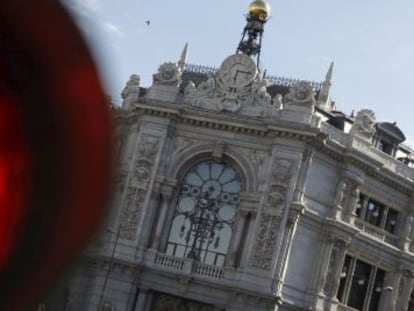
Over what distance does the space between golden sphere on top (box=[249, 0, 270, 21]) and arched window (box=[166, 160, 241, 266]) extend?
11960mm

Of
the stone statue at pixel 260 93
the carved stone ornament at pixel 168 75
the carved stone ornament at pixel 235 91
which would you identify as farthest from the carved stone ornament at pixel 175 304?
the carved stone ornament at pixel 168 75

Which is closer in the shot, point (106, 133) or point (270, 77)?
point (106, 133)

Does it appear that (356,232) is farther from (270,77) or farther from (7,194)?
(7,194)

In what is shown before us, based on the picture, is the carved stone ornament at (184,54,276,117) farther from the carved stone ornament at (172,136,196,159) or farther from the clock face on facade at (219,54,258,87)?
the carved stone ornament at (172,136,196,159)

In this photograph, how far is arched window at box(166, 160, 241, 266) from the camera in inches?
1570

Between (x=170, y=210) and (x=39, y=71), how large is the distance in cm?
3945

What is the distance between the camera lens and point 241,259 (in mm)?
39250

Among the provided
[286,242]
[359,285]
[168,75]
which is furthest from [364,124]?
[168,75]

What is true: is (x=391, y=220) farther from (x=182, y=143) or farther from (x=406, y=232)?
(x=182, y=143)

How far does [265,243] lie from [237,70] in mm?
7785

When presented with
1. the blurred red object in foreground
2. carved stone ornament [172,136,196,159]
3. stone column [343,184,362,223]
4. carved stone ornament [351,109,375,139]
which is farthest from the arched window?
the blurred red object in foreground

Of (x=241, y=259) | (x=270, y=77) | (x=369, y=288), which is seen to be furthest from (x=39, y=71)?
(x=270, y=77)

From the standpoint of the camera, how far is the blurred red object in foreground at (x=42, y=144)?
1.34m

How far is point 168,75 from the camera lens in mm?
42000
